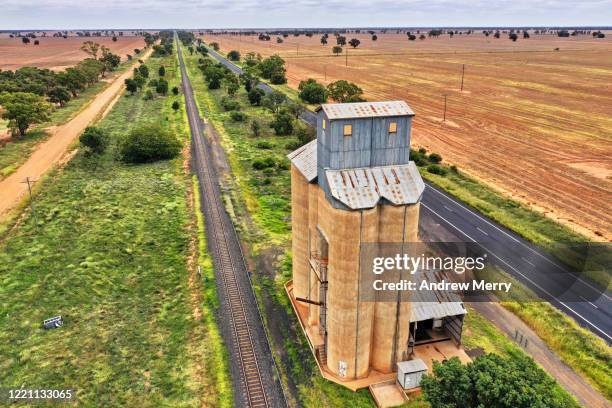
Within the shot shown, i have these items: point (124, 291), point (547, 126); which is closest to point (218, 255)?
point (124, 291)

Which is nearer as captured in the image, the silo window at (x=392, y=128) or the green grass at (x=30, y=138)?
the silo window at (x=392, y=128)

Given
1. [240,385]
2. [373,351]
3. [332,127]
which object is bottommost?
[240,385]

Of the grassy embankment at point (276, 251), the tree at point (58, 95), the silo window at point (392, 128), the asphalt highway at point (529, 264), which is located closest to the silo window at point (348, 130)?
the silo window at point (392, 128)

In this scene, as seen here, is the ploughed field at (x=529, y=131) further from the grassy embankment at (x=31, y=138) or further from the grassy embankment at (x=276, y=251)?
the grassy embankment at (x=31, y=138)

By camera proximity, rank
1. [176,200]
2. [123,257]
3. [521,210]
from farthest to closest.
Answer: [176,200]
[521,210]
[123,257]

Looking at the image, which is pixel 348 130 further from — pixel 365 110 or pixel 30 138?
pixel 30 138

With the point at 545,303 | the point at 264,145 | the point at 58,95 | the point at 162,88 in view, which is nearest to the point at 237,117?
the point at 264,145

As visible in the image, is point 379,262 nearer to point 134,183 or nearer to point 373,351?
point 373,351
